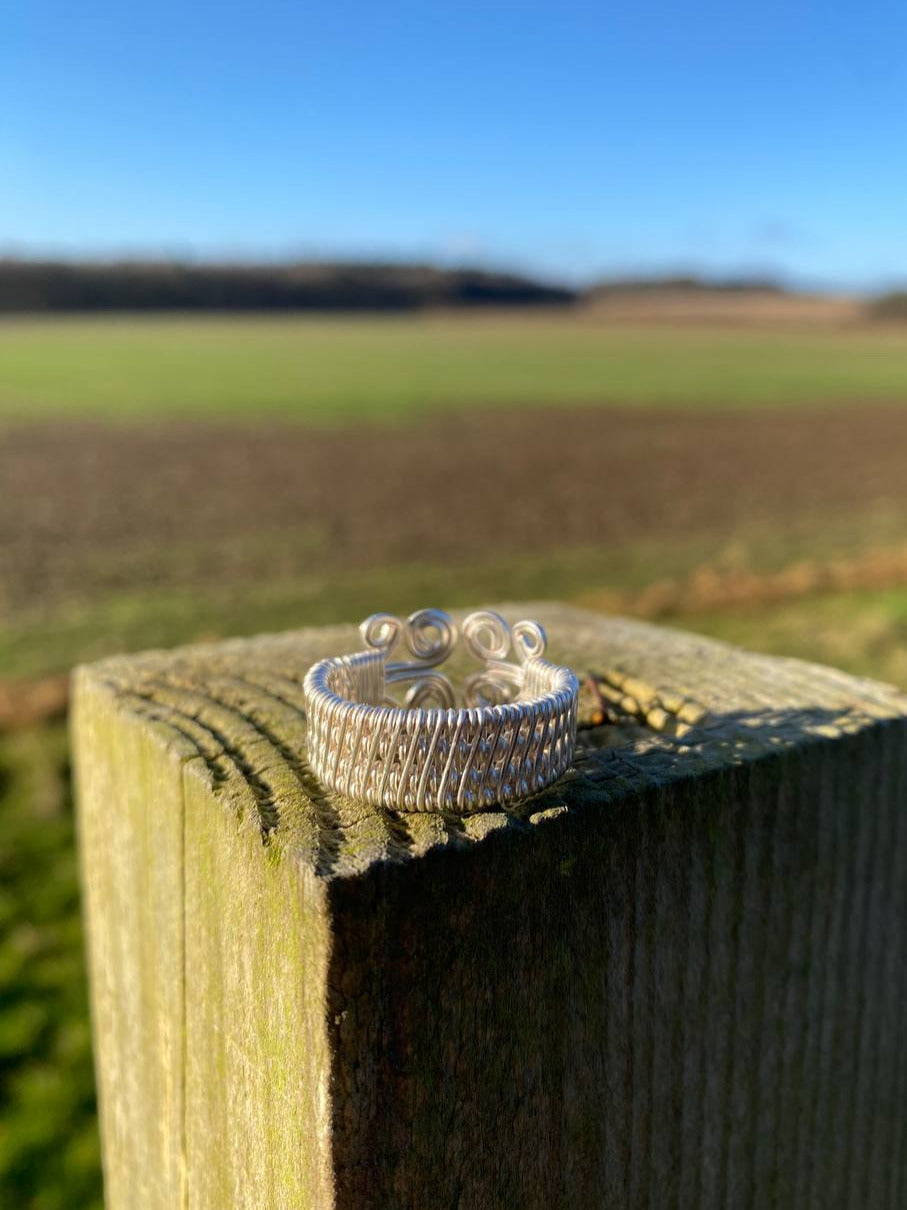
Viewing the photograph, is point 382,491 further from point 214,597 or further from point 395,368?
point 395,368

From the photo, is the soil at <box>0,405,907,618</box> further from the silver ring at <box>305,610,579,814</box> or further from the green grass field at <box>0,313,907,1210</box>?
the silver ring at <box>305,610,579,814</box>

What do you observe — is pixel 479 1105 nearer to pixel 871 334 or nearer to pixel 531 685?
pixel 531 685

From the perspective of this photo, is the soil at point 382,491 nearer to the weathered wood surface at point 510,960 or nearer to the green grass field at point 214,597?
the green grass field at point 214,597

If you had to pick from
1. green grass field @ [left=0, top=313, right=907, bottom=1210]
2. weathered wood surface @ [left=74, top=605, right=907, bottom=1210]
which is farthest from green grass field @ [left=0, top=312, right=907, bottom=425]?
weathered wood surface @ [left=74, top=605, right=907, bottom=1210]

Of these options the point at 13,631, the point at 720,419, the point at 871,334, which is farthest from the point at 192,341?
the point at 13,631

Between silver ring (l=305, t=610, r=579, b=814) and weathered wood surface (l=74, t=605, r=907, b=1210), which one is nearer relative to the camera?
weathered wood surface (l=74, t=605, r=907, b=1210)

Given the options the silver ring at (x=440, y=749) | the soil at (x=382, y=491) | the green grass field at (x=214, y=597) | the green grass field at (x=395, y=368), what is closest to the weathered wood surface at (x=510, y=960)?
the silver ring at (x=440, y=749)
